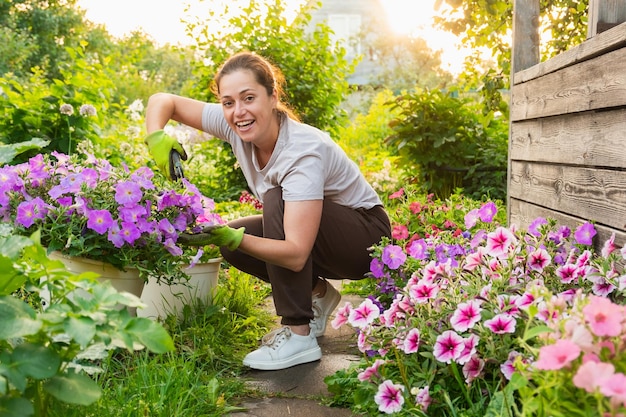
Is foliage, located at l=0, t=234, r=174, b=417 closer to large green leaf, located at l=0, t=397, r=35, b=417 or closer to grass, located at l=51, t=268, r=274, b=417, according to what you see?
large green leaf, located at l=0, t=397, r=35, b=417

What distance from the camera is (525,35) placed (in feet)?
10.0

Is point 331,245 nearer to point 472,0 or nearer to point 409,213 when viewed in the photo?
point 409,213

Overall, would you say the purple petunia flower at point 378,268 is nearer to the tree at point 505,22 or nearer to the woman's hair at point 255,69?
the woman's hair at point 255,69

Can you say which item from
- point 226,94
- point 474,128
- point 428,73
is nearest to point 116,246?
point 226,94

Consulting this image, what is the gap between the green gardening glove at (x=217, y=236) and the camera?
2.07 m

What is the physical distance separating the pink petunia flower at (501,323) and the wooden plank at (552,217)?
2.11 feet

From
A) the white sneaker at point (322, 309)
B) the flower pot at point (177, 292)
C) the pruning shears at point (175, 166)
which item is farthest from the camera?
the white sneaker at point (322, 309)

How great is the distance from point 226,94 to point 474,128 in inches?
126

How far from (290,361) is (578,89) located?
4.33ft

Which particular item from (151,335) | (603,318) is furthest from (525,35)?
(151,335)

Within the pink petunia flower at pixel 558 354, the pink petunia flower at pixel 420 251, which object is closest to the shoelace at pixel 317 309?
the pink petunia flower at pixel 420 251

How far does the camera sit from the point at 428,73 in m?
16.2

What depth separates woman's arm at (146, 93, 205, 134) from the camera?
8.83 feet

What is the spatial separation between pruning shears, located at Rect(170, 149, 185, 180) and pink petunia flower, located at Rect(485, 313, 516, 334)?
1318mm
